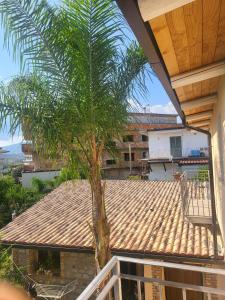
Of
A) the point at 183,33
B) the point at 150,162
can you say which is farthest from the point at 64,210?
the point at 150,162

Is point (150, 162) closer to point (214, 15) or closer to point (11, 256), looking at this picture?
point (11, 256)

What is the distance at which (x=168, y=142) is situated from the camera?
32.5 meters

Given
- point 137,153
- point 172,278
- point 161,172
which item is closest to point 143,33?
point 172,278

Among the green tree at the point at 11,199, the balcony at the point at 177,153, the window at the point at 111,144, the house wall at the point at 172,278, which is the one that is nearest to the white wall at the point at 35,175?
the green tree at the point at 11,199

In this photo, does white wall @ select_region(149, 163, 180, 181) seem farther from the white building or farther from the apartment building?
the apartment building

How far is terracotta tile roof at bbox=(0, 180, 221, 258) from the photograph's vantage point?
10117 mm

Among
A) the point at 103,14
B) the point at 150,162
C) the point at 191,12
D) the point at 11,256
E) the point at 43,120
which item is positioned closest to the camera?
the point at 191,12

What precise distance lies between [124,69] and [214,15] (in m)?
4.24

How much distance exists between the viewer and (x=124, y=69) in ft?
21.0

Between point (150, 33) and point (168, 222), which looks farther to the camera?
point (168, 222)

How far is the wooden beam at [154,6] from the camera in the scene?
1.74m

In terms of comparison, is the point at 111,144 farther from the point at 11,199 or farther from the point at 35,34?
the point at 11,199

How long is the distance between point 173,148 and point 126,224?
21.2 metres

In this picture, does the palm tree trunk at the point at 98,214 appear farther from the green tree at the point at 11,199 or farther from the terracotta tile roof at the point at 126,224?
the green tree at the point at 11,199
